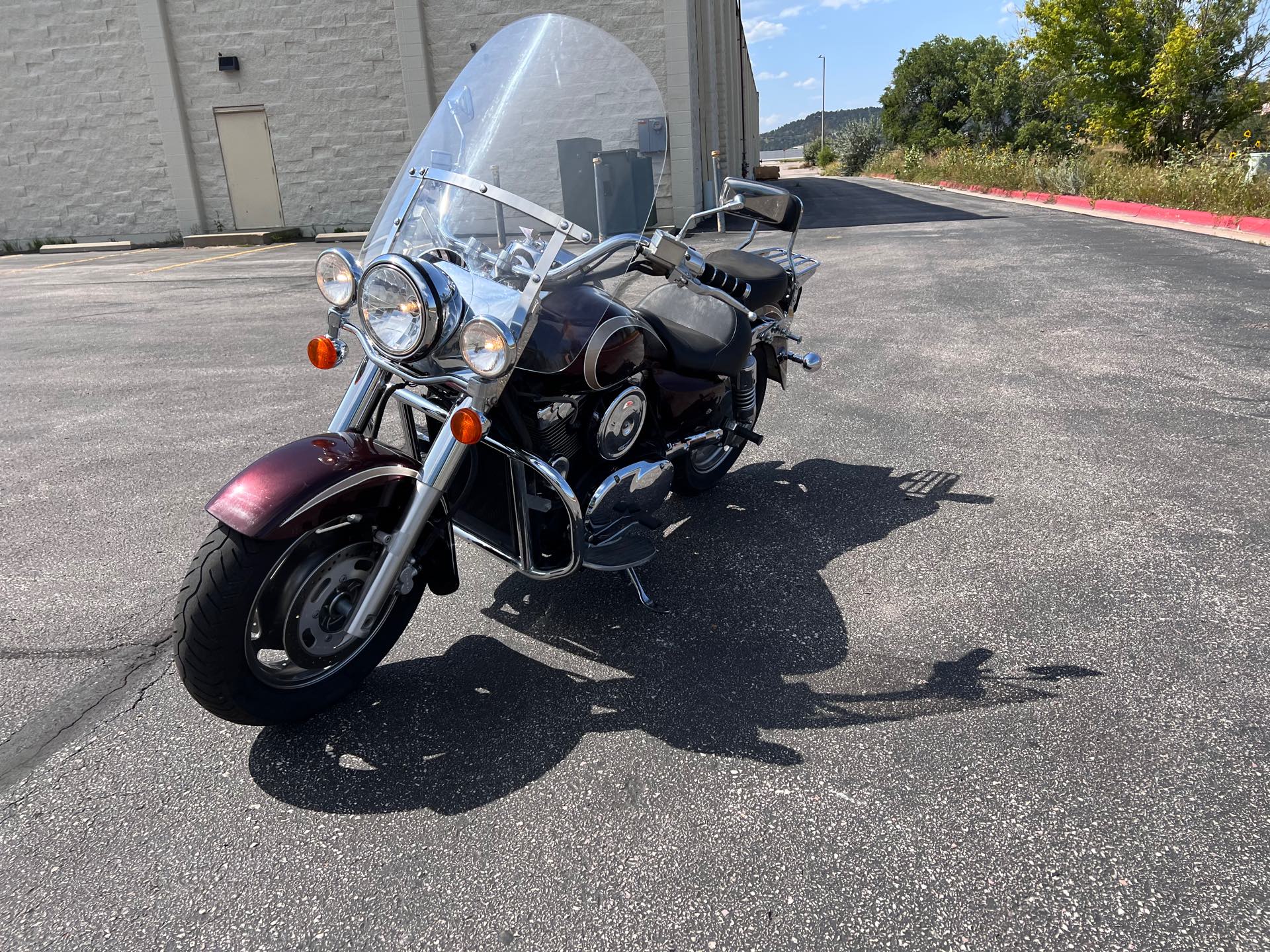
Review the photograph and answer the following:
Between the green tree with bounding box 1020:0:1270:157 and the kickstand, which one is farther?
the green tree with bounding box 1020:0:1270:157

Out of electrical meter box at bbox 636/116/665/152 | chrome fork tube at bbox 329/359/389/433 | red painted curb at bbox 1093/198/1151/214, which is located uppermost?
electrical meter box at bbox 636/116/665/152

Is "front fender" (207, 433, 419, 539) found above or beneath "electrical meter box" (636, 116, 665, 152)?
beneath

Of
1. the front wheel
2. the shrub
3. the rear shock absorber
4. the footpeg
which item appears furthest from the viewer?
the shrub

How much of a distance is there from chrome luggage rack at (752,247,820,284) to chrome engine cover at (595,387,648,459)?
183 centimetres

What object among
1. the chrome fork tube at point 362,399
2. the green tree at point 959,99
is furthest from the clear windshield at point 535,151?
the green tree at point 959,99

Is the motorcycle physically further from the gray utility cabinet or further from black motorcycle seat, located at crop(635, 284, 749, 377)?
black motorcycle seat, located at crop(635, 284, 749, 377)

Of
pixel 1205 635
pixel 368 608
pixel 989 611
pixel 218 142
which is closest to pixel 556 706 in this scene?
pixel 368 608

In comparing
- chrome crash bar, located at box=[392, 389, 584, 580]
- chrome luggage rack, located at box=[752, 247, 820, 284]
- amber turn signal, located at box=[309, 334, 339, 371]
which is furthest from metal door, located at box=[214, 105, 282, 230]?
chrome crash bar, located at box=[392, 389, 584, 580]

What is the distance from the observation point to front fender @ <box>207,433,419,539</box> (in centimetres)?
251

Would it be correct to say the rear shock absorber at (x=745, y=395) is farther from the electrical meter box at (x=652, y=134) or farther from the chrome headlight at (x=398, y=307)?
the chrome headlight at (x=398, y=307)

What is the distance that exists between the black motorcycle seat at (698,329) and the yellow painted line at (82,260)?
15.4 metres

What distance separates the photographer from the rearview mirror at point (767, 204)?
11.8 ft

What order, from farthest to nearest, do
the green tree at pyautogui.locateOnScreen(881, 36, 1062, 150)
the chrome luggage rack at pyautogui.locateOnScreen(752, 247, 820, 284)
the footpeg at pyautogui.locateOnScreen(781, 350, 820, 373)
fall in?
1. the green tree at pyautogui.locateOnScreen(881, 36, 1062, 150)
2. the chrome luggage rack at pyautogui.locateOnScreen(752, 247, 820, 284)
3. the footpeg at pyautogui.locateOnScreen(781, 350, 820, 373)

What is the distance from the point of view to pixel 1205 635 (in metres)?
3.16
